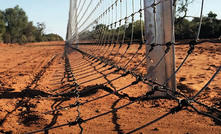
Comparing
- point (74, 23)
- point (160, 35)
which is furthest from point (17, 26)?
point (160, 35)

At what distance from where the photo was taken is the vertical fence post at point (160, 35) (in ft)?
6.95

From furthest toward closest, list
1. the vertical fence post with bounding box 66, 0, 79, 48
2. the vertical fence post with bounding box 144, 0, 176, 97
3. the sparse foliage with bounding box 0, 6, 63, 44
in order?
1. the sparse foliage with bounding box 0, 6, 63, 44
2. the vertical fence post with bounding box 66, 0, 79, 48
3. the vertical fence post with bounding box 144, 0, 176, 97

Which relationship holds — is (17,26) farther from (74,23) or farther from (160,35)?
(160,35)

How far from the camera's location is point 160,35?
218 cm

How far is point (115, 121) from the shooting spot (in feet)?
5.72

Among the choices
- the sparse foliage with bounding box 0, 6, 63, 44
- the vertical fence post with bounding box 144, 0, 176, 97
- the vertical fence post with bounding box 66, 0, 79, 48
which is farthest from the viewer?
the sparse foliage with bounding box 0, 6, 63, 44

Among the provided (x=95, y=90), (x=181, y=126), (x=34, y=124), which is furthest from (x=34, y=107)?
(x=181, y=126)

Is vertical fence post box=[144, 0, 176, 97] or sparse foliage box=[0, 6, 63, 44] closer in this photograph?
vertical fence post box=[144, 0, 176, 97]

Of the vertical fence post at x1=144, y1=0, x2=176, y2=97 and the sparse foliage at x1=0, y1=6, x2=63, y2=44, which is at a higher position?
the sparse foliage at x1=0, y1=6, x2=63, y2=44

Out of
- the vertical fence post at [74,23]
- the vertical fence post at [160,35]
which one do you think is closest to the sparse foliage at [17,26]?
the vertical fence post at [74,23]

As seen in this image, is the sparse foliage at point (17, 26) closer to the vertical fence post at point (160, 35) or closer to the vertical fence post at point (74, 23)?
the vertical fence post at point (74, 23)

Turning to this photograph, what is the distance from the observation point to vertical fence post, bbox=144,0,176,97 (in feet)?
6.95

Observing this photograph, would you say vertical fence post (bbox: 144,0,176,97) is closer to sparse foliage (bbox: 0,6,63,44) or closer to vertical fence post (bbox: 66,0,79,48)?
vertical fence post (bbox: 66,0,79,48)

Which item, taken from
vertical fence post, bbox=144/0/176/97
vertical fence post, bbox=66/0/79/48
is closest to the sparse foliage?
vertical fence post, bbox=66/0/79/48
